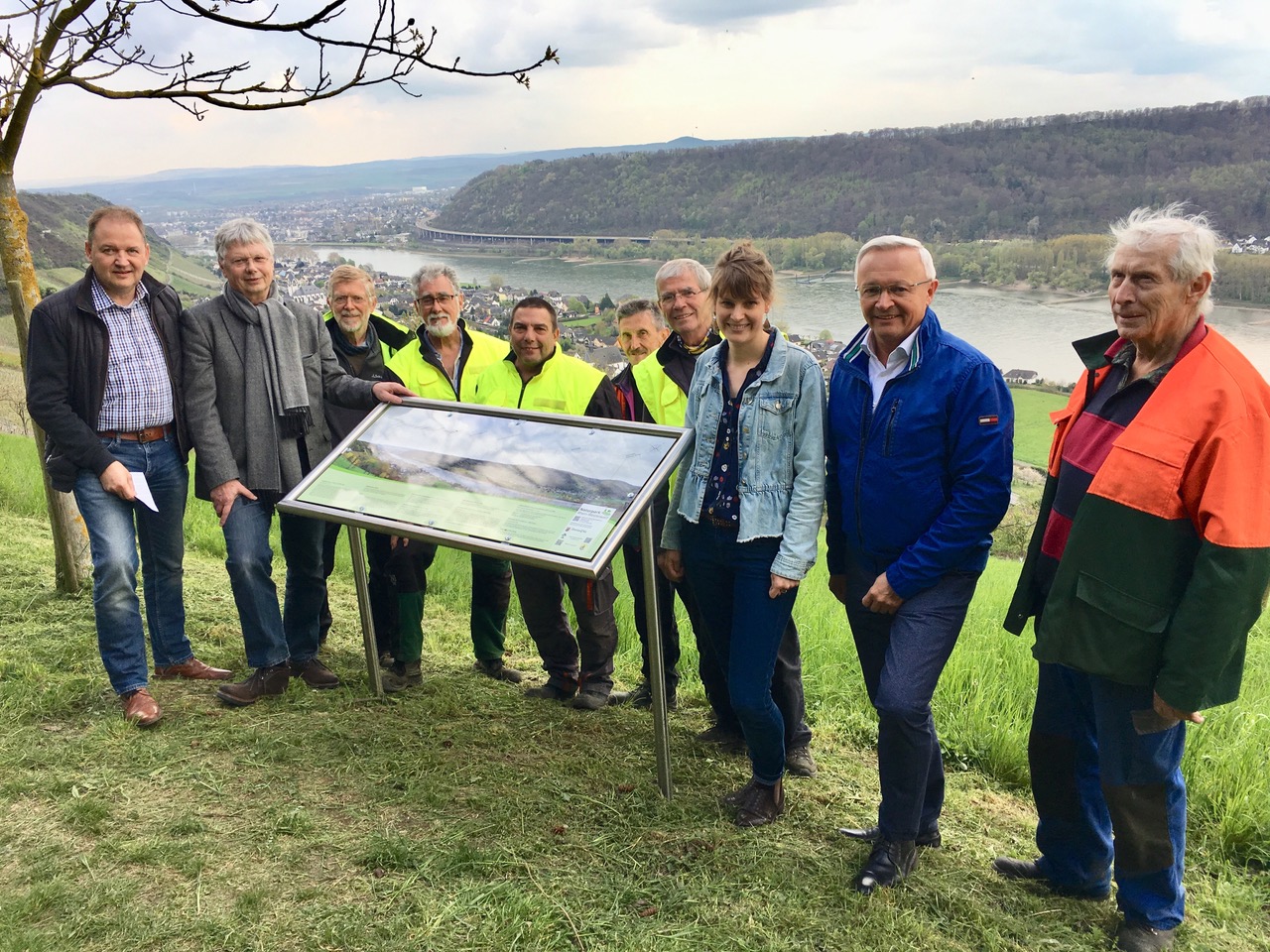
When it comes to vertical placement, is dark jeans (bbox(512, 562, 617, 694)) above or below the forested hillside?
below

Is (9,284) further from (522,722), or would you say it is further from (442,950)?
(442,950)

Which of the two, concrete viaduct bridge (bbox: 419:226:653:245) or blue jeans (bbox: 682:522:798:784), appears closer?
blue jeans (bbox: 682:522:798:784)

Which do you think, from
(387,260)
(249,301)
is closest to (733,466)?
(249,301)

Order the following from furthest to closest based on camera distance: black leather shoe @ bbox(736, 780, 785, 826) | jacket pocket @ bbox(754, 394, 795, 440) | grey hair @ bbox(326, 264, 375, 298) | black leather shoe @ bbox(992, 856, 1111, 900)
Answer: grey hair @ bbox(326, 264, 375, 298) < black leather shoe @ bbox(736, 780, 785, 826) < jacket pocket @ bbox(754, 394, 795, 440) < black leather shoe @ bbox(992, 856, 1111, 900)

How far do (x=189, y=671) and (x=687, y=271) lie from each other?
10.4 feet

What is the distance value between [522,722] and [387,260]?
7224cm

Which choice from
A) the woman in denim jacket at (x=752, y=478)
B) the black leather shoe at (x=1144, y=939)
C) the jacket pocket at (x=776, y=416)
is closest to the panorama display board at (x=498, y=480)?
the woman in denim jacket at (x=752, y=478)

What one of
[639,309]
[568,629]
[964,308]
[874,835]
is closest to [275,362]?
[639,309]

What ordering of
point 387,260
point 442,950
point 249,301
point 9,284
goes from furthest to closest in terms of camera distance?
point 387,260 → point 9,284 → point 249,301 → point 442,950

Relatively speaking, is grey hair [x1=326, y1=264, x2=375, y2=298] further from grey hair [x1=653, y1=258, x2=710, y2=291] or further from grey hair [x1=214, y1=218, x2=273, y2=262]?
grey hair [x1=653, y1=258, x2=710, y2=291]

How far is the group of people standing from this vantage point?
7.85ft

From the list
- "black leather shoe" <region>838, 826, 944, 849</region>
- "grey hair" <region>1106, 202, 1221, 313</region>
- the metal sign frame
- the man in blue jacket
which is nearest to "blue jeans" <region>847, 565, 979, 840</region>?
the man in blue jacket

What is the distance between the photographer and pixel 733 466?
3189mm

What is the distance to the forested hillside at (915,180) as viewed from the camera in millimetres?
73750
